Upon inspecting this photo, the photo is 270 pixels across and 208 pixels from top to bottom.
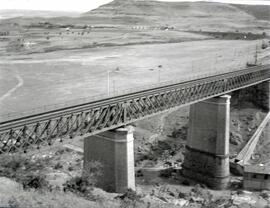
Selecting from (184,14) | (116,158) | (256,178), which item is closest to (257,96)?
(256,178)

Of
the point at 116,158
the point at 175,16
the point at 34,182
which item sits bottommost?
the point at 116,158

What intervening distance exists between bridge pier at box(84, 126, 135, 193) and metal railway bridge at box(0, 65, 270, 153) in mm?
955

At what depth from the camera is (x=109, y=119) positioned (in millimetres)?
31344

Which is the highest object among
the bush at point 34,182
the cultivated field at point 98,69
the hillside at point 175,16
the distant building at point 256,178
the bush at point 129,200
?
the hillside at point 175,16

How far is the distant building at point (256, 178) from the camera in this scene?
40188 mm

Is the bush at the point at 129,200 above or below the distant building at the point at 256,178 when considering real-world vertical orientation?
above

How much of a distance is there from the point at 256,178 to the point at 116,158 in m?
16.6

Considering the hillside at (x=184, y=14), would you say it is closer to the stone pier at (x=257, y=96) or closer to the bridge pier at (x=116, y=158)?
the stone pier at (x=257, y=96)

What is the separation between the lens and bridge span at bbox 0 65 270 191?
84.8 feet

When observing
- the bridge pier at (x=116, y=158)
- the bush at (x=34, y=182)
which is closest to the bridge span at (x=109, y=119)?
the bridge pier at (x=116, y=158)

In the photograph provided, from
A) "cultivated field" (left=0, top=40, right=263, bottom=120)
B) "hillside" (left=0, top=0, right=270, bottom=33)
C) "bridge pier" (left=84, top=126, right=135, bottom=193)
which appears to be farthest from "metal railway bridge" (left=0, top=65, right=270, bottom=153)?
"hillside" (left=0, top=0, right=270, bottom=33)

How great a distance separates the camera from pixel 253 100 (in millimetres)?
60219

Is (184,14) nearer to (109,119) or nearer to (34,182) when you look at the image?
(109,119)

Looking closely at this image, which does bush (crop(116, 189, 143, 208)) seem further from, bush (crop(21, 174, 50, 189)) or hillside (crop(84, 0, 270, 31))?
hillside (crop(84, 0, 270, 31))
